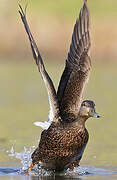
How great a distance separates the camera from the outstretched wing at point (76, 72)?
11820mm

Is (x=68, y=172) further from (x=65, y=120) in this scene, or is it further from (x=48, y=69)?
(x=48, y=69)

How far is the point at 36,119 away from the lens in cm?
1727

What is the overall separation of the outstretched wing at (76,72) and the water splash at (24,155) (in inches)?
43.8

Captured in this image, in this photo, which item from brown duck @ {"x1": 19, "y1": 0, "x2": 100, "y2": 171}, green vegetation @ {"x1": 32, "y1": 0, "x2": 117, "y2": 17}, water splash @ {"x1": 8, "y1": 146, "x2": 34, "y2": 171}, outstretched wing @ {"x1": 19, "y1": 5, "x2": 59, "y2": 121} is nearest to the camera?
outstretched wing @ {"x1": 19, "y1": 5, "x2": 59, "y2": 121}

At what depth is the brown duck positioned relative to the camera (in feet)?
36.4

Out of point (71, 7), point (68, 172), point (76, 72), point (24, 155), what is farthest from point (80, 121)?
point (71, 7)

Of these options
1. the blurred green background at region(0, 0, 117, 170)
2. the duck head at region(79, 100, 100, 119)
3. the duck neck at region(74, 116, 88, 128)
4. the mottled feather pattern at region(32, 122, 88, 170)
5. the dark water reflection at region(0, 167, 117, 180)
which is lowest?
the dark water reflection at region(0, 167, 117, 180)

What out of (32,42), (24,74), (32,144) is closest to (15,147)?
(32,144)

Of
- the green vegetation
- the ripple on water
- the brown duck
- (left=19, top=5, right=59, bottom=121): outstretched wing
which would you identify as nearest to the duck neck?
the brown duck

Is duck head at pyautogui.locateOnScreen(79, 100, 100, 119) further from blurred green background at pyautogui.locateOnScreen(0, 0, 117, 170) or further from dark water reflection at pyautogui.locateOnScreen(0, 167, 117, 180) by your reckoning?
blurred green background at pyautogui.locateOnScreen(0, 0, 117, 170)

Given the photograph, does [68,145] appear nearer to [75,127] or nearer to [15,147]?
[75,127]

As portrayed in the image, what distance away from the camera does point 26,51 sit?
108 ft

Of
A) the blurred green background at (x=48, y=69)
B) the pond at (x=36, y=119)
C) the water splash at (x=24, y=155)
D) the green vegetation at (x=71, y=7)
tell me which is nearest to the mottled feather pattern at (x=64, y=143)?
the pond at (x=36, y=119)

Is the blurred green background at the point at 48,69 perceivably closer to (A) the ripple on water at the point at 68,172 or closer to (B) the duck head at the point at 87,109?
(A) the ripple on water at the point at 68,172
